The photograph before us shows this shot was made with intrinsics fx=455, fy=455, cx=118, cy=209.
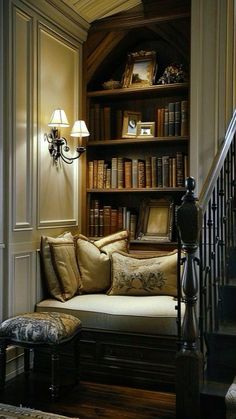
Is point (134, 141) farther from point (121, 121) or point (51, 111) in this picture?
point (51, 111)

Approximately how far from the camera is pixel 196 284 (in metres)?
2.30

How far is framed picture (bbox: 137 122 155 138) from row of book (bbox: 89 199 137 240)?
28.2 inches

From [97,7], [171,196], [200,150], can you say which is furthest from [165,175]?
[97,7]

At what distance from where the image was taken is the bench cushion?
3.22 m

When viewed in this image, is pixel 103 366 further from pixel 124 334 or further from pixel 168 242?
pixel 168 242

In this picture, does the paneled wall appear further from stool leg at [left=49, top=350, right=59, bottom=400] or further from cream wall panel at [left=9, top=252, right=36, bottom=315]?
stool leg at [left=49, top=350, right=59, bottom=400]

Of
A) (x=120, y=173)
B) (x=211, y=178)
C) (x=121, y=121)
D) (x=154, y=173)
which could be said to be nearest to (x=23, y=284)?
(x=120, y=173)

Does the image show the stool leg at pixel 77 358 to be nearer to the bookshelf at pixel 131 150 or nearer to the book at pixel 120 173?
the bookshelf at pixel 131 150

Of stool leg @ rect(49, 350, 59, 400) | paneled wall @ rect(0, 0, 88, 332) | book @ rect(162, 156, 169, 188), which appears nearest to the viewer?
stool leg @ rect(49, 350, 59, 400)

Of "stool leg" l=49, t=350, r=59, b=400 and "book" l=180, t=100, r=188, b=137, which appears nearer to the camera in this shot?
"stool leg" l=49, t=350, r=59, b=400

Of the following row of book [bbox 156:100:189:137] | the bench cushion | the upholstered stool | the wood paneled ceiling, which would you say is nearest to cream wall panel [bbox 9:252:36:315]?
the bench cushion

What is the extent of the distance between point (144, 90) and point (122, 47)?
639 mm

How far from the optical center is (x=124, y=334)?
→ 3316mm

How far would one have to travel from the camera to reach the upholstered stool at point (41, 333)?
2.94 m
